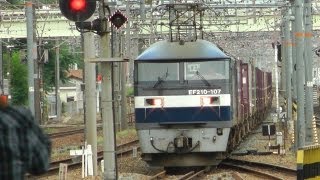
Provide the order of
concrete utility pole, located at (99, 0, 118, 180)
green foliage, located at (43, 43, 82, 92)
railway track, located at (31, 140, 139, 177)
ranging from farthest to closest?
1. green foliage, located at (43, 43, 82, 92)
2. railway track, located at (31, 140, 139, 177)
3. concrete utility pole, located at (99, 0, 118, 180)

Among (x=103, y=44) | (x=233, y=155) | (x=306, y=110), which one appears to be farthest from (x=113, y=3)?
(x=103, y=44)

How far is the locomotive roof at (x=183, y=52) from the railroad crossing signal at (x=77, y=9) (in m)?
6.65

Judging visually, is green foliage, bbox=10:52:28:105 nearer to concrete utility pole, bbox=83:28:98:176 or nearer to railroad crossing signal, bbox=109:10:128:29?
concrete utility pole, bbox=83:28:98:176

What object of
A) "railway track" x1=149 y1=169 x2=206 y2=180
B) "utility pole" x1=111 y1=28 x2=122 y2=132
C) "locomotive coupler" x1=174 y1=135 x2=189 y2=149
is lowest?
"railway track" x1=149 y1=169 x2=206 y2=180

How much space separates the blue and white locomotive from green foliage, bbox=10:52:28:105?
104ft

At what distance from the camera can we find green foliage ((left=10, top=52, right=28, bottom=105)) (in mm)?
47188

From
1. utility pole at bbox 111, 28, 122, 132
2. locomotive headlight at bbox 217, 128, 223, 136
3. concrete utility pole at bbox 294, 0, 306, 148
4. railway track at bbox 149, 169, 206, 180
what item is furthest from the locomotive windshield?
concrete utility pole at bbox 294, 0, 306, 148

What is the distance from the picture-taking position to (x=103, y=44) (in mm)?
10469

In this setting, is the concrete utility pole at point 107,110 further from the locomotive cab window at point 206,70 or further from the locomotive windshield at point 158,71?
the locomotive cab window at point 206,70

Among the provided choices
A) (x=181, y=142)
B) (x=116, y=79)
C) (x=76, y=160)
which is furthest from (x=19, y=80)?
(x=181, y=142)

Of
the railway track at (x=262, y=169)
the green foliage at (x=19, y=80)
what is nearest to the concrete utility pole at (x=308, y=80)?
the railway track at (x=262, y=169)

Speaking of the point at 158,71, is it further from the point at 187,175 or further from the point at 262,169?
the point at 262,169

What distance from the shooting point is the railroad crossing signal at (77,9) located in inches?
372

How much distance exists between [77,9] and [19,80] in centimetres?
3951
